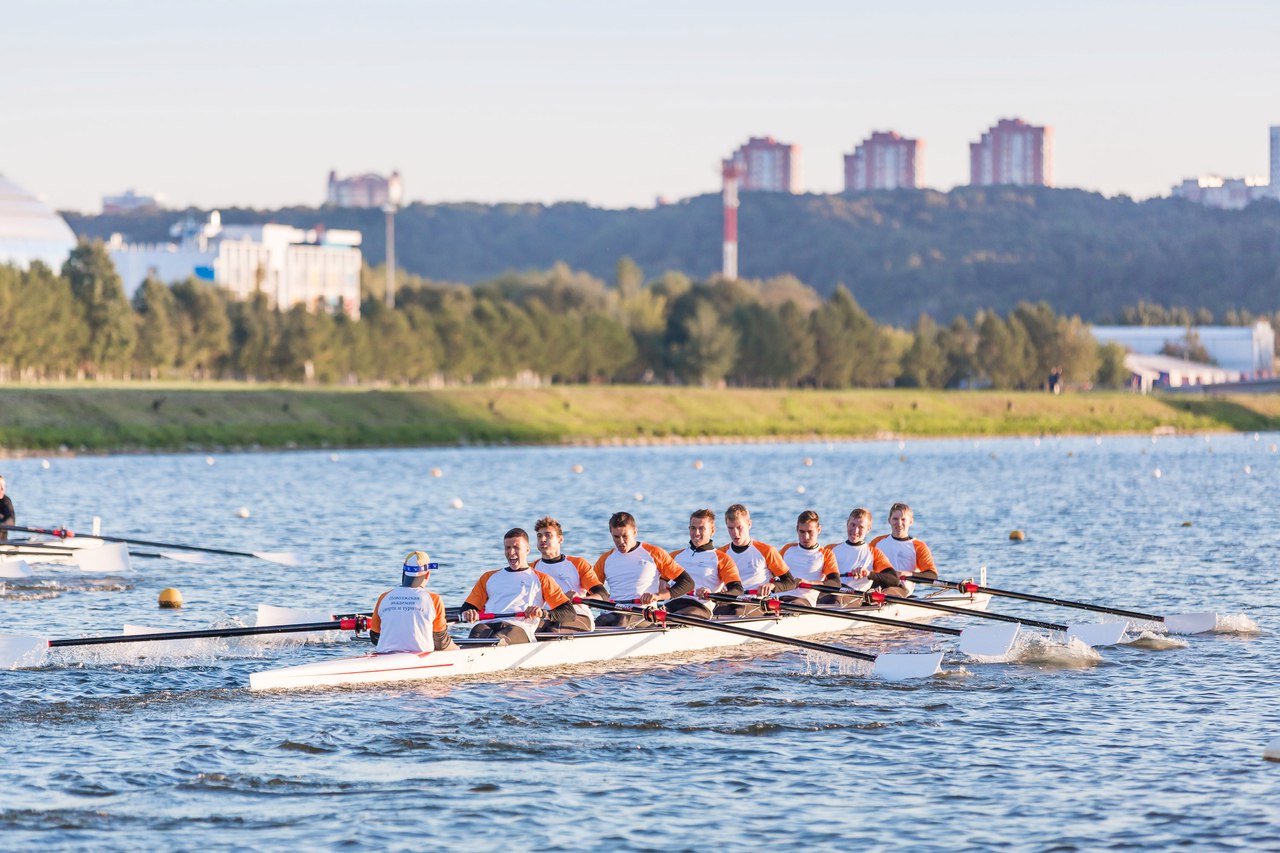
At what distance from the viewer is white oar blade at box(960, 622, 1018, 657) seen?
22453 mm

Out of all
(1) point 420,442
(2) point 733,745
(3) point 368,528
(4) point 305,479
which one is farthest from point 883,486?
(2) point 733,745

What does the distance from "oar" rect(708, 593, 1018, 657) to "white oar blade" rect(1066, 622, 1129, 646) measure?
5.45ft

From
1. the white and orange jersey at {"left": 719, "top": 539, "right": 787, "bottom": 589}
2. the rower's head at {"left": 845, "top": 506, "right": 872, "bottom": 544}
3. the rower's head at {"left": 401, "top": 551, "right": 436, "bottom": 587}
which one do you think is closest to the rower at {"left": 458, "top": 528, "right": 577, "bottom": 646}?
the rower's head at {"left": 401, "top": 551, "right": 436, "bottom": 587}

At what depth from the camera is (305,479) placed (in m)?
64.9

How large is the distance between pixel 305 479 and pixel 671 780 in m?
50.0

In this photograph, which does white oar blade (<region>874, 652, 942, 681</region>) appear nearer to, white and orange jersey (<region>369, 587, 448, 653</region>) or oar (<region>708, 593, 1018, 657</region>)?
oar (<region>708, 593, 1018, 657</region>)

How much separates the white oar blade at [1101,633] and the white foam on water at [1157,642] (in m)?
0.24

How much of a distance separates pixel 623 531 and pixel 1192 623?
8376 mm

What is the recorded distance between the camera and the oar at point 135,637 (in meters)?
20.0

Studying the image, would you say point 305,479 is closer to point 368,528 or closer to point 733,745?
point 368,528

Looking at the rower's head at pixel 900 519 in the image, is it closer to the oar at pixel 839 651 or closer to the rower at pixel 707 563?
the rower at pixel 707 563

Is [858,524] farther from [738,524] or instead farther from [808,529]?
[738,524]

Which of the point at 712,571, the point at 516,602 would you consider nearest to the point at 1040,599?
the point at 712,571

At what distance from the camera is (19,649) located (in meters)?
20.8
